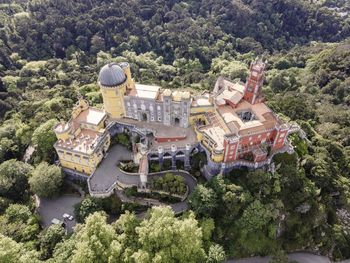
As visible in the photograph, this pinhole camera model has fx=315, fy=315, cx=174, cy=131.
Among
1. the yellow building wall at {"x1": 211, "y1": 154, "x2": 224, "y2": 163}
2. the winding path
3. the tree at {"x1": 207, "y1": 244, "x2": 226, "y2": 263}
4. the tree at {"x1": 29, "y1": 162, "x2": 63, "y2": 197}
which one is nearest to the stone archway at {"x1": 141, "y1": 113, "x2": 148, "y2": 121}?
the winding path

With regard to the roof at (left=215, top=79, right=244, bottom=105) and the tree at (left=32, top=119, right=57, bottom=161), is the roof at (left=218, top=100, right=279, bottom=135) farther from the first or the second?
the tree at (left=32, top=119, right=57, bottom=161)

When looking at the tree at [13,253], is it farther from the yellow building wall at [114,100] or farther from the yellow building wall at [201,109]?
the yellow building wall at [201,109]

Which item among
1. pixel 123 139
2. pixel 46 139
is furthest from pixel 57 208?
pixel 123 139

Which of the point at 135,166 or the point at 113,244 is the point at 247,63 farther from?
the point at 113,244

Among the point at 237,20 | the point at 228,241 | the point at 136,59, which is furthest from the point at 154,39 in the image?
the point at 228,241

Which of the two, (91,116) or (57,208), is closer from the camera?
(57,208)

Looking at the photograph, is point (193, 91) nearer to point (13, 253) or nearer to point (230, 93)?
point (230, 93)
